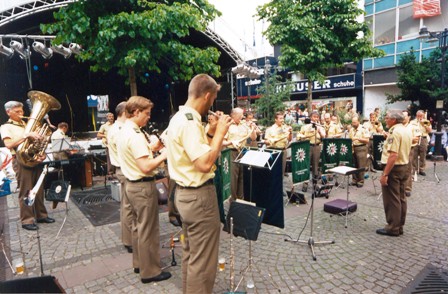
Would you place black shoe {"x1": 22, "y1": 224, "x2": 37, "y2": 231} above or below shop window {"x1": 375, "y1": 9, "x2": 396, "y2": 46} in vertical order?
below

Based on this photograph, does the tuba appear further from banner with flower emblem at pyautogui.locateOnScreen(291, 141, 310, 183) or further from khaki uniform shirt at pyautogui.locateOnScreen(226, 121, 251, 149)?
banner with flower emblem at pyautogui.locateOnScreen(291, 141, 310, 183)

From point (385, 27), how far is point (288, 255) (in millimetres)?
21991

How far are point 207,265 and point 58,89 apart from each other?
605 inches

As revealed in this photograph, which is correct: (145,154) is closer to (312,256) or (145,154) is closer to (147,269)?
(147,269)

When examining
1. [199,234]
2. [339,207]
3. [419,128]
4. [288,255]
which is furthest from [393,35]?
[199,234]

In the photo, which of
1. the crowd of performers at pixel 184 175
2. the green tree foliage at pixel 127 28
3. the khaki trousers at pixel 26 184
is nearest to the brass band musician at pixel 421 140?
the crowd of performers at pixel 184 175

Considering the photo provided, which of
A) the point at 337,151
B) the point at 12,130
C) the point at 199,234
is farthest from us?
the point at 337,151

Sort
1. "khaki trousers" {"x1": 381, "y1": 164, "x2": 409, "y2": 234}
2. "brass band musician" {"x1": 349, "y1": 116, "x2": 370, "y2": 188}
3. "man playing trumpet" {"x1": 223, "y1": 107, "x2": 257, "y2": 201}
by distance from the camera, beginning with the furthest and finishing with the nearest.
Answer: "brass band musician" {"x1": 349, "y1": 116, "x2": 370, "y2": 188} → "man playing trumpet" {"x1": 223, "y1": 107, "x2": 257, "y2": 201} → "khaki trousers" {"x1": 381, "y1": 164, "x2": 409, "y2": 234}

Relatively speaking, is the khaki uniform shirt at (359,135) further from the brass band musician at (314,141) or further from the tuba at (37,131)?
the tuba at (37,131)

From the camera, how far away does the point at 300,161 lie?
22.1ft

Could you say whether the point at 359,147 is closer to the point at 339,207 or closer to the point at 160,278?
the point at 339,207

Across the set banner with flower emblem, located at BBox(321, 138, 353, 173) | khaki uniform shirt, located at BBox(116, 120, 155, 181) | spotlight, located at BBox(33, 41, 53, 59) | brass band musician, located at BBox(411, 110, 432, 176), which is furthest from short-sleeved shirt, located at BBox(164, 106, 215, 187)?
brass band musician, located at BBox(411, 110, 432, 176)

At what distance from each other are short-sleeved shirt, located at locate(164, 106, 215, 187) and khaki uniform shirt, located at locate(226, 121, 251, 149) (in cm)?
412

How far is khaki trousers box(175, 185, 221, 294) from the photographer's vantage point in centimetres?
264
